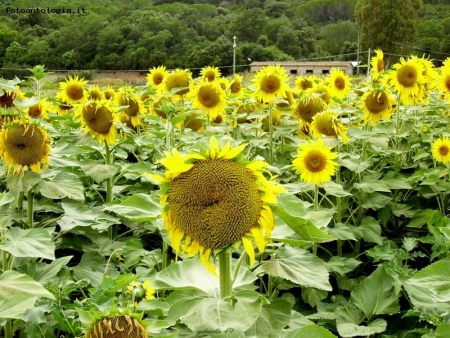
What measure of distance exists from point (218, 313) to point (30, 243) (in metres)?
0.83

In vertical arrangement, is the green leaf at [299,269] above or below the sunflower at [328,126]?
above

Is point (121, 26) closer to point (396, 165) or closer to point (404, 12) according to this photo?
point (396, 165)

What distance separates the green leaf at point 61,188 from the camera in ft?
7.76

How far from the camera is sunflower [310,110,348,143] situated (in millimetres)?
3260

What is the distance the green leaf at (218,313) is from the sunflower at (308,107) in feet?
7.96

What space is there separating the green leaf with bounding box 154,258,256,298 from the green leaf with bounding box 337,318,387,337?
0.66 metres

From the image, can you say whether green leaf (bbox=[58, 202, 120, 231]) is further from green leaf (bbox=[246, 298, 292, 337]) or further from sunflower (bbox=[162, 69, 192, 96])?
sunflower (bbox=[162, 69, 192, 96])

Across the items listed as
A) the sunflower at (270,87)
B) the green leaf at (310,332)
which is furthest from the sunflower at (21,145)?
the sunflower at (270,87)

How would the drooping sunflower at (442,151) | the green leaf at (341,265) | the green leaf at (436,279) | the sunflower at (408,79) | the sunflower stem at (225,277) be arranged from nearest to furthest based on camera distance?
the sunflower stem at (225,277) → the green leaf at (436,279) → the green leaf at (341,265) → the drooping sunflower at (442,151) → the sunflower at (408,79)

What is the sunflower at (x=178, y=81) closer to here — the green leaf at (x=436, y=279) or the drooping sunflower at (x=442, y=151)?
the drooping sunflower at (x=442, y=151)

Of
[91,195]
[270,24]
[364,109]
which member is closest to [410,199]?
[364,109]

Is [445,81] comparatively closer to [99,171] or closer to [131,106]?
[131,106]

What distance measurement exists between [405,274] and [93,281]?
123cm

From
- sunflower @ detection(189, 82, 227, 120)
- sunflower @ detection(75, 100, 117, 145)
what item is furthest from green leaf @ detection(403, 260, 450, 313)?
sunflower @ detection(189, 82, 227, 120)
